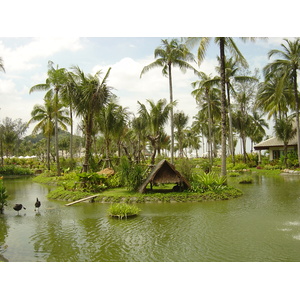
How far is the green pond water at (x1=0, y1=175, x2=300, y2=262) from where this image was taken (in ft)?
18.8

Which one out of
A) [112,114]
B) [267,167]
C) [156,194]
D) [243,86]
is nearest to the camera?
[156,194]

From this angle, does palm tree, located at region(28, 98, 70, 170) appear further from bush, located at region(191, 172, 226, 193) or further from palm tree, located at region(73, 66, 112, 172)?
bush, located at region(191, 172, 226, 193)

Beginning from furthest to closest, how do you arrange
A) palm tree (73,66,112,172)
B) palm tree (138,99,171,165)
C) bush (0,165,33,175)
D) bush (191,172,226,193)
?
bush (0,165,33,175) < palm tree (138,99,171,165) < palm tree (73,66,112,172) < bush (191,172,226,193)

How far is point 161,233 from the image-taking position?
721 centimetres

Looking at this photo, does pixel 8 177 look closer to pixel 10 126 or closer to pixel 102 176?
pixel 10 126

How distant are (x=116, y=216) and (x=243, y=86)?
3119 centimetres

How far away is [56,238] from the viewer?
7.09m

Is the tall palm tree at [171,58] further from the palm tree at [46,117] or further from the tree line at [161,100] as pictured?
the palm tree at [46,117]

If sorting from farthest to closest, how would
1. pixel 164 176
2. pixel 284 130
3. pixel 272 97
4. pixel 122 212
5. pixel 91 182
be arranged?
pixel 272 97
pixel 284 130
pixel 91 182
pixel 164 176
pixel 122 212

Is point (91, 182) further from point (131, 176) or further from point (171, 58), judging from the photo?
point (171, 58)

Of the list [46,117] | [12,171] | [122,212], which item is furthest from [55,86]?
[122,212]

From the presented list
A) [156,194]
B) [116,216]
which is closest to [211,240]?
[116,216]

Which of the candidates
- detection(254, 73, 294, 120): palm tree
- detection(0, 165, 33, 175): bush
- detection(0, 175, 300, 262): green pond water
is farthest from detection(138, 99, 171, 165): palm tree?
detection(0, 165, 33, 175): bush

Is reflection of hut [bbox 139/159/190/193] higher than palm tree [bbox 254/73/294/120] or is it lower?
lower
